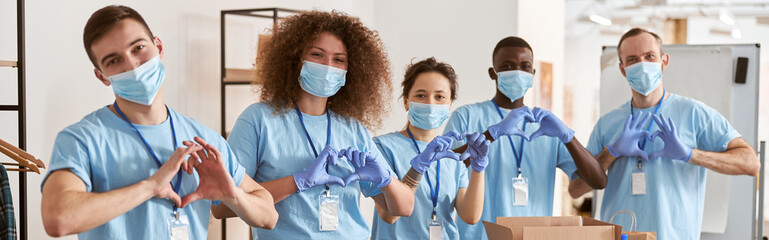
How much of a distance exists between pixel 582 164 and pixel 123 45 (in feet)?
5.89

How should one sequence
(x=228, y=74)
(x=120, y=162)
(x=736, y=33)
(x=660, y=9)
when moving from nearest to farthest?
(x=120, y=162) → (x=228, y=74) → (x=660, y=9) → (x=736, y=33)

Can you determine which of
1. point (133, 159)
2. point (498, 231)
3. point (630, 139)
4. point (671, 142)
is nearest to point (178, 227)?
point (133, 159)

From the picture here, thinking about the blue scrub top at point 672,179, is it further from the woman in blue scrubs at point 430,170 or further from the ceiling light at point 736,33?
the ceiling light at point 736,33

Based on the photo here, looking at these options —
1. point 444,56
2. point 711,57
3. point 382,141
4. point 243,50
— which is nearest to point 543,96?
point 444,56

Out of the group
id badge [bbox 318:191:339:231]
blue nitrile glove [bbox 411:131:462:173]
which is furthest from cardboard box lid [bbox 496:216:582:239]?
id badge [bbox 318:191:339:231]

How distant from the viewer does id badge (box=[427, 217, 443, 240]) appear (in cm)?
253

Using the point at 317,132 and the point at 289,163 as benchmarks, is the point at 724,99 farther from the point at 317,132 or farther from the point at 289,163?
the point at 289,163

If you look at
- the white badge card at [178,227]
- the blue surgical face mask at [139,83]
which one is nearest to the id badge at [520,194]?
the white badge card at [178,227]

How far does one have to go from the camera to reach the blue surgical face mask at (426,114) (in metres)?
2.65

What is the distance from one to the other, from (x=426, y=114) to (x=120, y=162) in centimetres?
126

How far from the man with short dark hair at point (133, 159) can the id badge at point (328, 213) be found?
396 millimetres

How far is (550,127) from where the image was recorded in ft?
8.93

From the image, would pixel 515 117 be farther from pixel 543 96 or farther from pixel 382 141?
pixel 543 96

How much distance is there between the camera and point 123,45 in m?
1.66
